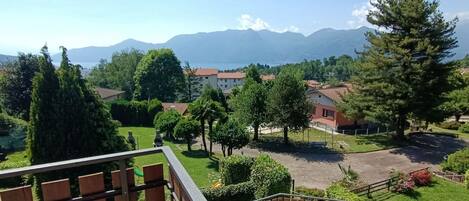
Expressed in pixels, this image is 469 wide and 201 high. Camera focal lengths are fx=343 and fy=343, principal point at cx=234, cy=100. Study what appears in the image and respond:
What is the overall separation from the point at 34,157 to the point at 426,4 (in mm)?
29070

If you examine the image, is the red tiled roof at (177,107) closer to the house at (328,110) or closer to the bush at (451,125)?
the house at (328,110)

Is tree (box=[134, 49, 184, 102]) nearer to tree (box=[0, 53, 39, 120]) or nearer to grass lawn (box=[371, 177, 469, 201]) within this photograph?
tree (box=[0, 53, 39, 120])

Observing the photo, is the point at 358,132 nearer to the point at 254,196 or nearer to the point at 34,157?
the point at 254,196

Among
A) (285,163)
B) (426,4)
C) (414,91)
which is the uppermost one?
(426,4)

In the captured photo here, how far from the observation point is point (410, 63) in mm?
27234

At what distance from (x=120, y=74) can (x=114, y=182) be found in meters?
72.4

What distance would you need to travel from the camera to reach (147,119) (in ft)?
149

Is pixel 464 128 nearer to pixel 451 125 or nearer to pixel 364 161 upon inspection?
pixel 451 125

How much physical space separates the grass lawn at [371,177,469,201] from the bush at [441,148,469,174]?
2150mm

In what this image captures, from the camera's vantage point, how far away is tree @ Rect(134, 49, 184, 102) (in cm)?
6094

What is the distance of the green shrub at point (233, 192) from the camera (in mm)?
16391

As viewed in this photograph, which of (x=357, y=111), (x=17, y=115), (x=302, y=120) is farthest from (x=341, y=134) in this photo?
(x=17, y=115)

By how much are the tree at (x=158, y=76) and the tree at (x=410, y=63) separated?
40379 millimetres

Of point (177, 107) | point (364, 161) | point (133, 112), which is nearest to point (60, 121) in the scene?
point (364, 161)
